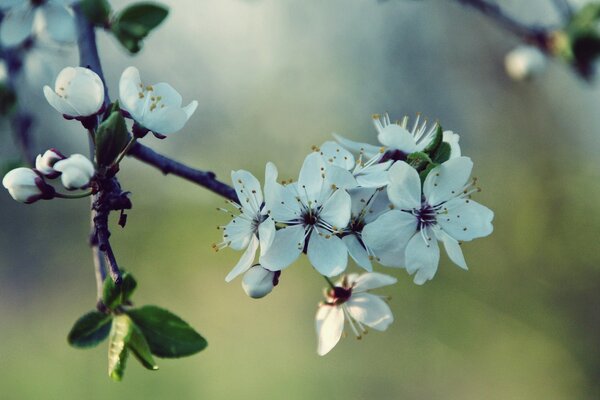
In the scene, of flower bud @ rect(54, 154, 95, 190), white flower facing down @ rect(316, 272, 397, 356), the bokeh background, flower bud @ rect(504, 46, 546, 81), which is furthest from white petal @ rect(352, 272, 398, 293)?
the bokeh background

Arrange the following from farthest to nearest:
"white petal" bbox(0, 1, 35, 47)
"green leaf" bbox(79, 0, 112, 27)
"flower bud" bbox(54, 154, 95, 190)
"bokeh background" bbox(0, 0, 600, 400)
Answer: "bokeh background" bbox(0, 0, 600, 400) < "white petal" bbox(0, 1, 35, 47) < "green leaf" bbox(79, 0, 112, 27) < "flower bud" bbox(54, 154, 95, 190)

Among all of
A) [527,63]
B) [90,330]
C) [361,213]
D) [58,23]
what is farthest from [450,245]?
[527,63]

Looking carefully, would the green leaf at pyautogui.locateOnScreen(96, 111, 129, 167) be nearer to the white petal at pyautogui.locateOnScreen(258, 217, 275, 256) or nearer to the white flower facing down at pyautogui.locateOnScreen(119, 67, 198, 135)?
the white flower facing down at pyautogui.locateOnScreen(119, 67, 198, 135)

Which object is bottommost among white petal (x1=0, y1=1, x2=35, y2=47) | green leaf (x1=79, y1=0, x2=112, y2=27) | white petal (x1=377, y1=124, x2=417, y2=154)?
white petal (x1=377, y1=124, x2=417, y2=154)

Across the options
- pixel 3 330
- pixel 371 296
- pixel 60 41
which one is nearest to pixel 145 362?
pixel 371 296

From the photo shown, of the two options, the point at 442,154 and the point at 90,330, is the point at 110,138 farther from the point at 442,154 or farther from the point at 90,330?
the point at 442,154

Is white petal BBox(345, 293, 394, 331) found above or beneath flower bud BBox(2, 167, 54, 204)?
above

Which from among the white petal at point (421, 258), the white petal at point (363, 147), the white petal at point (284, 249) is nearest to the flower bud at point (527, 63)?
the white petal at point (363, 147)
